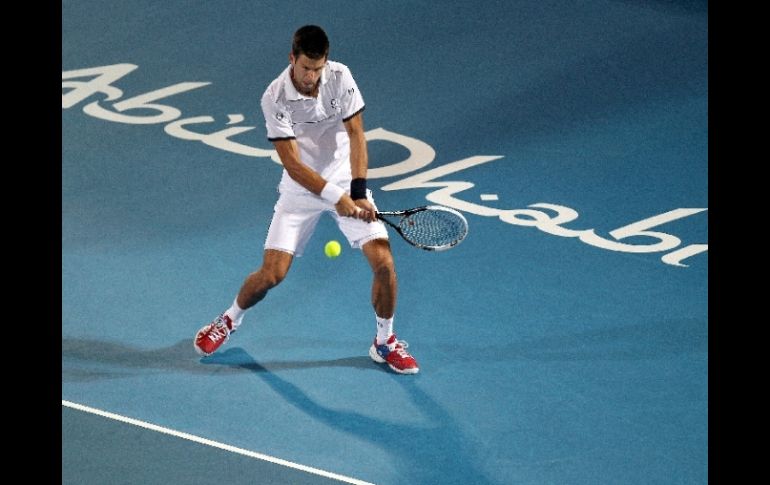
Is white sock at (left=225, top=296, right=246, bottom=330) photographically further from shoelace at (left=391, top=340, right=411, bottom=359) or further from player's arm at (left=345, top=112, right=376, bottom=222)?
player's arm at (left=345, top=112, right=376, bottom=222)

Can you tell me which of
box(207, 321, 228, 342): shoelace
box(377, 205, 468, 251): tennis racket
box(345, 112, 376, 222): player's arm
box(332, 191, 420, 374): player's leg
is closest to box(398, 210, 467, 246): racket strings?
box(377, 205, 468, 251): tennis racket

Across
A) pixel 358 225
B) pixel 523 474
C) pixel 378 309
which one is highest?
pixel 358 225

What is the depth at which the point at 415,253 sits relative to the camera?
10.4 metres

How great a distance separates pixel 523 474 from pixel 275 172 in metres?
5.16

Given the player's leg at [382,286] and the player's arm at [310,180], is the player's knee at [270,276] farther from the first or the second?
the player's arm at [310,180]

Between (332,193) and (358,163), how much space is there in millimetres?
314

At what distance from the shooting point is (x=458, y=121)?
1263cm

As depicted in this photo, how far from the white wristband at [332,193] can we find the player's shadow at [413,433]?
4.14 ft

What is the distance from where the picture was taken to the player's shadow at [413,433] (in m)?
7.46

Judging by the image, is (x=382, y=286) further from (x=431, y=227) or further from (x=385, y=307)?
(x=431, y=227)
